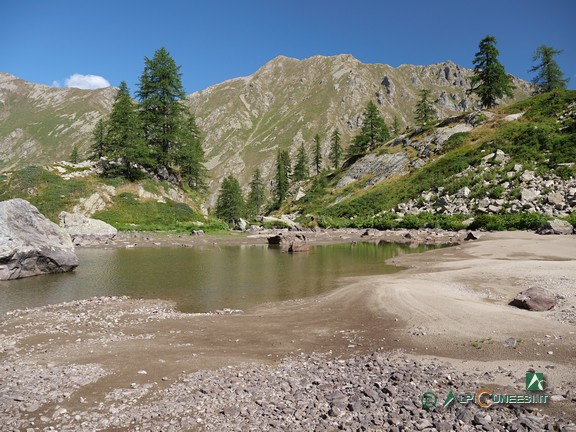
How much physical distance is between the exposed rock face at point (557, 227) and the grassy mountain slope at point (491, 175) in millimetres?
7839

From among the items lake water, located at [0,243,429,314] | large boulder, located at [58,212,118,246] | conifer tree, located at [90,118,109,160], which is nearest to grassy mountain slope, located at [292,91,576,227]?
lake water, located at [0,243,429,314]

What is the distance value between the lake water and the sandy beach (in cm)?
208

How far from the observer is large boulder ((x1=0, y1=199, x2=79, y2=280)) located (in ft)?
71.7

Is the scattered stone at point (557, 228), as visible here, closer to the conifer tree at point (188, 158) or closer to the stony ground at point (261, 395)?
the stony ground at point (261, 395)

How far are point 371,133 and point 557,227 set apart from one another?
8107 cm

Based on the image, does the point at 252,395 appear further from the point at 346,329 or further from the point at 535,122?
the point at 535,122

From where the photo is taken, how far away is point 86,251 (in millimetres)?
36781

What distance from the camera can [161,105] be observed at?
6694 cm

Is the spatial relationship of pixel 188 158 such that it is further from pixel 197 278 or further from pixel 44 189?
pixel 197 278

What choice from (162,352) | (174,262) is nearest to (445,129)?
(174,262)

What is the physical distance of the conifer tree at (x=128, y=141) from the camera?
62062 mm

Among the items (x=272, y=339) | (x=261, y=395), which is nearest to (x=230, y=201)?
(x=272, y=339)

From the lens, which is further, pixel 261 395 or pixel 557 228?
pixel 557 228

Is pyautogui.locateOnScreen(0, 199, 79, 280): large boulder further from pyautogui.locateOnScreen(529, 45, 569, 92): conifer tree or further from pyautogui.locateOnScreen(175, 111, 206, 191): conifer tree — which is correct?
pyautogui.locateOnScreen(529, 45, 569, 92): conifer tree
